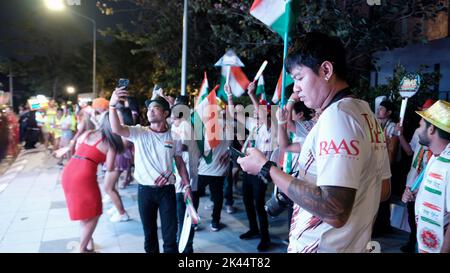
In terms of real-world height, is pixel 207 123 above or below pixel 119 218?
above

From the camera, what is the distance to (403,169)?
19.2 feet

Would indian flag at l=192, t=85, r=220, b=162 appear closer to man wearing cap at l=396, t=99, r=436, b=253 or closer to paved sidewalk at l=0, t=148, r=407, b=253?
paved sidewalk at l=0, t=148, r=407, b=253

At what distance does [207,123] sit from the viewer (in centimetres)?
545

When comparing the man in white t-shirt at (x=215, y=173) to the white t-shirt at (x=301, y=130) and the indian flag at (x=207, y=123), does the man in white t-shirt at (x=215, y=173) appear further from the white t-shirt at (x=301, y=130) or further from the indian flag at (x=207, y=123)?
the white t-shirt at (x=301, y=130)

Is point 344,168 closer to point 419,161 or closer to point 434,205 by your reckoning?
point 434,205

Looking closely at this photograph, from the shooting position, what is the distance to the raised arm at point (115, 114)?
3465mm

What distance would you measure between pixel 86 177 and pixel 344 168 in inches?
129

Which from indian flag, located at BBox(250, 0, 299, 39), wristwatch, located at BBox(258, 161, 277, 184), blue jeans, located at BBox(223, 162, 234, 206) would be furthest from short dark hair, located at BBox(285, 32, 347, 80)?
blue jeans, located at BBox(223, 162, 234, 206)

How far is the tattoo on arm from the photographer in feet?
4.33

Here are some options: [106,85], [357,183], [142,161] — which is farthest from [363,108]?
[106,85]

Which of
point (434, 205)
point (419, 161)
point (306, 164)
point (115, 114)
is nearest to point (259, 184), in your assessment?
point (419, 161)

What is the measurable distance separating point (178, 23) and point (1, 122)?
7.88 metres

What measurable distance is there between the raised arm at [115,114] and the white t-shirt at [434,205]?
2.74 metres
